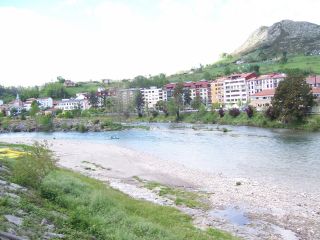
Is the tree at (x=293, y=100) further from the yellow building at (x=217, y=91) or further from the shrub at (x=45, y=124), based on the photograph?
the yellow building at (x=217, y=91)

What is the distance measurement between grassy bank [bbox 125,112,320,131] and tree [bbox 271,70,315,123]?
67.6 inches

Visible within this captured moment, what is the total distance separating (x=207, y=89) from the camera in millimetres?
181750

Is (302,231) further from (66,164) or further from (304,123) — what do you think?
(304,123)

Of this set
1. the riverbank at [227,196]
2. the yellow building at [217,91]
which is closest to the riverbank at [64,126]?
the yellow building at [217,91]

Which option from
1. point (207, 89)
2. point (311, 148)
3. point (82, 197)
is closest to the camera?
point (82, 197)

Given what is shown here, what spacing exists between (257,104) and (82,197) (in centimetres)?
10644

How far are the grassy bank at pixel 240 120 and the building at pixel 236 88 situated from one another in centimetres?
3366

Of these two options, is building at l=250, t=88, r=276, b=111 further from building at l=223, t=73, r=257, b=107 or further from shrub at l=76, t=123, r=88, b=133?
shrub at l=76, t=123, r=88, b=133

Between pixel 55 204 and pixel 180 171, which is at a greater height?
pixel 55 204

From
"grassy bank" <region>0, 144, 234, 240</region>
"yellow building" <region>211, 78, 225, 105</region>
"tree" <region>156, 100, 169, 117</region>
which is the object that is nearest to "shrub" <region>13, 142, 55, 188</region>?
"grassy bank" <region>0, 144, 234, 240</region>

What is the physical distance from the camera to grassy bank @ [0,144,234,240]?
1456cm

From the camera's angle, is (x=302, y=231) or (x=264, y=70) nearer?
(x=302, y=231)

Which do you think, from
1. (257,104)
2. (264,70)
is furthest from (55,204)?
(264,70)

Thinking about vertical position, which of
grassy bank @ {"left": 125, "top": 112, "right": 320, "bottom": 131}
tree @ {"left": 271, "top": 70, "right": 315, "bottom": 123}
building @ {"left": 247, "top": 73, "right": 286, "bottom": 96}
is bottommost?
grassy bank @ {"left": 125, "top": 112, "right": 320, "bottom": 131}
